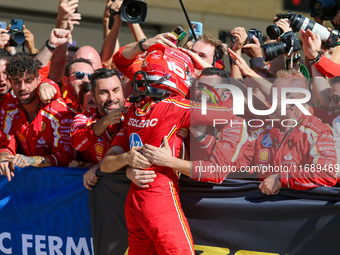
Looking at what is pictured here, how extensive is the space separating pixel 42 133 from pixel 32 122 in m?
0.14

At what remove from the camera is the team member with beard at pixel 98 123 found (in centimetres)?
422

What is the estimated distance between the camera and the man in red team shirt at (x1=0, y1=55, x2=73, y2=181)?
15.6 ft

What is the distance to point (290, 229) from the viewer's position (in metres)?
3.61

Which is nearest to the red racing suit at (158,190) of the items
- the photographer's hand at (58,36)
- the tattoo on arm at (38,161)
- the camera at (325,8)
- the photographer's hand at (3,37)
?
the tattoo on arm at (38,161)

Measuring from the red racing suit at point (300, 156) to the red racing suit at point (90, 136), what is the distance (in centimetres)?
115

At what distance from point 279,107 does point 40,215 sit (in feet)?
7.16

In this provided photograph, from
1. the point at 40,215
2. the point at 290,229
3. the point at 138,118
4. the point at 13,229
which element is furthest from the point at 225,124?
the point at 13,229

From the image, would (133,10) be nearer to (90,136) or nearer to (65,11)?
(65,11)

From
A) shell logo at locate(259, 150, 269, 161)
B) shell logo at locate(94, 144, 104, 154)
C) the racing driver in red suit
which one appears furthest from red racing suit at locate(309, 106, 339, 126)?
shell logo at locate(94, 144, 104, 154)

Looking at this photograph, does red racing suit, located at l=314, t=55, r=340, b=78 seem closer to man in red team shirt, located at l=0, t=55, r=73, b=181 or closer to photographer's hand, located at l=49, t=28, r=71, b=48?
man in red team shirt, located at l=0, t=55, r=73, b=181

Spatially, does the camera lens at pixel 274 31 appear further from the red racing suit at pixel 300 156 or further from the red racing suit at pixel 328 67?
the red racing suit at pixel 300 156

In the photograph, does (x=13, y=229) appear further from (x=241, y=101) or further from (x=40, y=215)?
(x=241, y=101)

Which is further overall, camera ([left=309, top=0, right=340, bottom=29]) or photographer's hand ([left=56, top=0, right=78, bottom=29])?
photographer's hand ([left=56, top=0, right=78, bottom=29])

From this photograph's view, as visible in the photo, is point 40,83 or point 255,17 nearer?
point 40,83
